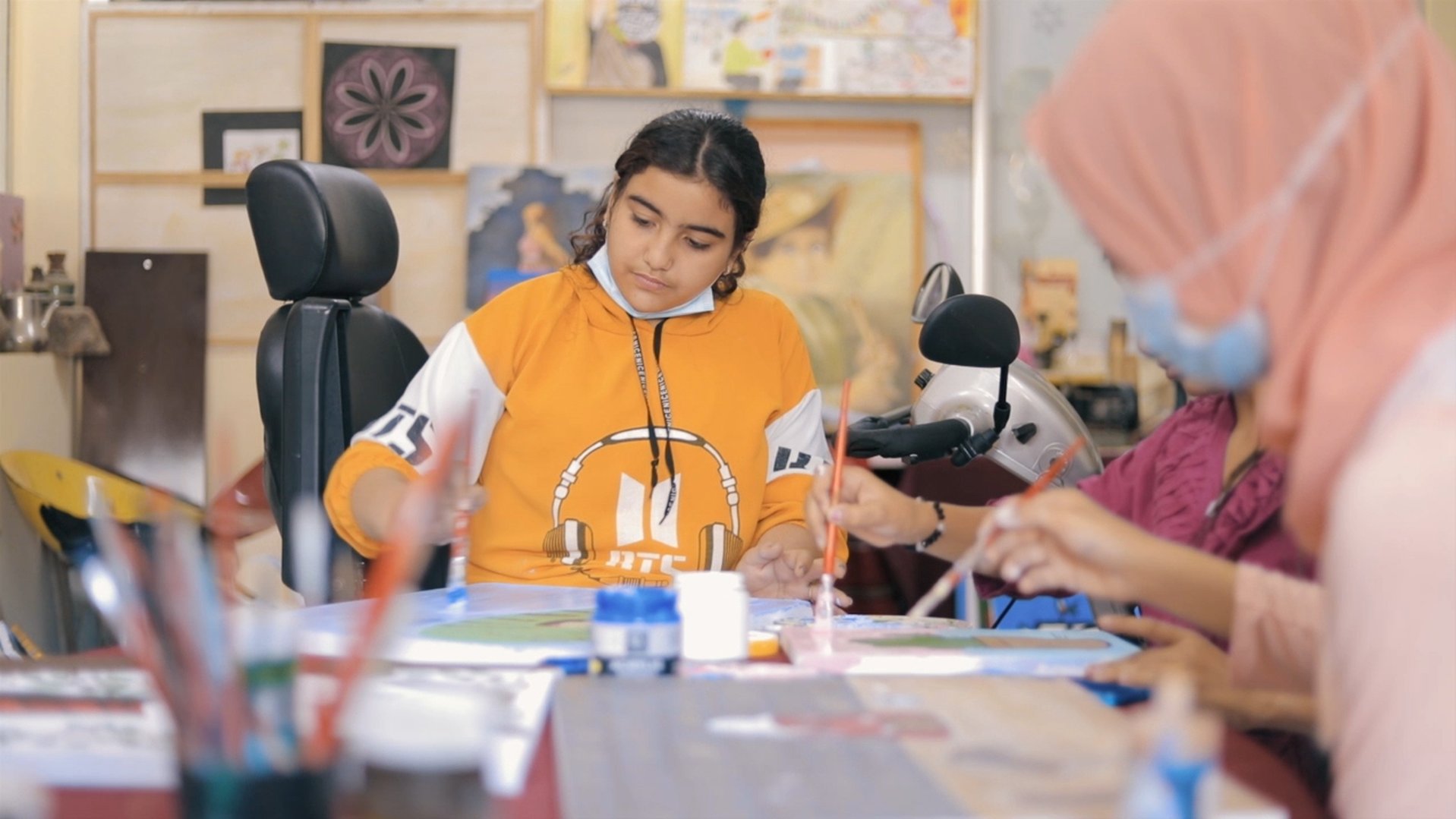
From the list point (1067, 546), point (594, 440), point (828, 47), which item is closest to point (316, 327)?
point (594, 440)

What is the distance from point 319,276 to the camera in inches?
78.6

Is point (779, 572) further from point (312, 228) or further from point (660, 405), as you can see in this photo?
point (312, 228)

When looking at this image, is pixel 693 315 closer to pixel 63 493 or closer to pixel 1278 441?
pixel 1278 441

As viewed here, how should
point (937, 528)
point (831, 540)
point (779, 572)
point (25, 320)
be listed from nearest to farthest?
point (831, 540), point (937, 528), point (779, 572), point (25, 320)

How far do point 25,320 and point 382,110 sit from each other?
3.80ft

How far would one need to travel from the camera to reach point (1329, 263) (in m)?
0.88

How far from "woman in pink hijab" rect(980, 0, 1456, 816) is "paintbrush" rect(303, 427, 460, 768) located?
0.50m

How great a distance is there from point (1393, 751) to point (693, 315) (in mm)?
1397

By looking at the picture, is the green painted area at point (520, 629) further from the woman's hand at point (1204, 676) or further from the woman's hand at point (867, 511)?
the woman's hand at point (1204, 676)

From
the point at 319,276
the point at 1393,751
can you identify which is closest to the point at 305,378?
the point at 319,276

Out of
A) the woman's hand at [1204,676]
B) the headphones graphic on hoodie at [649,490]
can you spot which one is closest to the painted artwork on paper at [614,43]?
the headphones graphic on hoodie at [649,490]

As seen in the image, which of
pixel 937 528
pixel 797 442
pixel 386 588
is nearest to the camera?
pixel 386 588

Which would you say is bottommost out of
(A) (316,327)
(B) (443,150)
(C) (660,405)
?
(C) (660,405)

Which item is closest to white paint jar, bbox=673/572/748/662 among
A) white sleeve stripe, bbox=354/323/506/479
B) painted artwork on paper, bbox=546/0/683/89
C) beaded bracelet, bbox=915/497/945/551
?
beaded bracelet, bbox=915/497/945/551
